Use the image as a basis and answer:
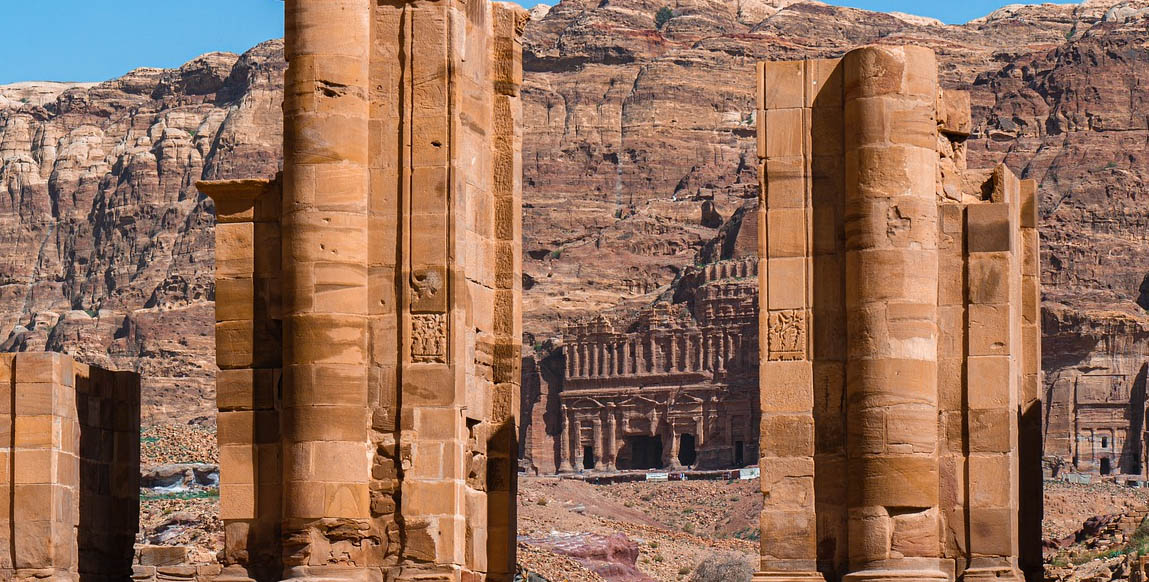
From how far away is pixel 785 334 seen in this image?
20672 millimetres

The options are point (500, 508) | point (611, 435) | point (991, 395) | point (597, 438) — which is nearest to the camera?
point (991, 395)

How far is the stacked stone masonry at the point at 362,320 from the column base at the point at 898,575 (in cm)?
358

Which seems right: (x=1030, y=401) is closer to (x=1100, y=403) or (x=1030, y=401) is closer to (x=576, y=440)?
(x=1100, y=403)

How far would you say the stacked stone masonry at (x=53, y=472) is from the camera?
25141 mm

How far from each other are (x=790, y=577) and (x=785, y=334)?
206 cm

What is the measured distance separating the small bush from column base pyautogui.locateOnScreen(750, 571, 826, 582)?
3538 cm

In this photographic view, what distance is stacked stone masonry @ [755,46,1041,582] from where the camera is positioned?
2012cm

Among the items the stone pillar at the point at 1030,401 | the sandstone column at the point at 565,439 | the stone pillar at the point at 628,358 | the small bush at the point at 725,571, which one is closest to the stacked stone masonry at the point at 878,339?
the stone pillar at the point at 1030,401

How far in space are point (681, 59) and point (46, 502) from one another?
17638 cm

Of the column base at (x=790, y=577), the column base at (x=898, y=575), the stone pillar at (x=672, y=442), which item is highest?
the column base at (x=898, y=575)

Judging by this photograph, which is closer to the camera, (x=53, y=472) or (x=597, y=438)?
(x=53, y=472)

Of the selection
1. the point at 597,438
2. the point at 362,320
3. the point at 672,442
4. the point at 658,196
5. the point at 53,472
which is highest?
the point at 658,196

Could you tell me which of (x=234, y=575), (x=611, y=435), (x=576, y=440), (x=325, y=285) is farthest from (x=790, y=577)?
(x=576, y=440)

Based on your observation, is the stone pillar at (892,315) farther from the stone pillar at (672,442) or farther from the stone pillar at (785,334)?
the stone pillar at (672,442)
